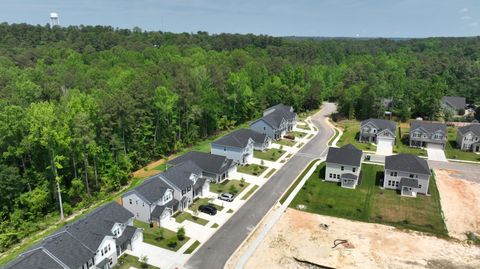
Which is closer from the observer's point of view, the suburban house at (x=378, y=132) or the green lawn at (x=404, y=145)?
the green lawn at (x=404, y=145)

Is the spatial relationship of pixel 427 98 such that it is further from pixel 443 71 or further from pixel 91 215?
pixel 91 215

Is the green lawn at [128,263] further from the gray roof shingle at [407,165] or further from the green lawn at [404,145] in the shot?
the green lawn at [404,145]

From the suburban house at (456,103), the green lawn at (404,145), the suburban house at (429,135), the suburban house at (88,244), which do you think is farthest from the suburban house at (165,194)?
the suburban house at (456,103)

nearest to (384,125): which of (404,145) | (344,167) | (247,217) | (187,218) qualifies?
(404,145)

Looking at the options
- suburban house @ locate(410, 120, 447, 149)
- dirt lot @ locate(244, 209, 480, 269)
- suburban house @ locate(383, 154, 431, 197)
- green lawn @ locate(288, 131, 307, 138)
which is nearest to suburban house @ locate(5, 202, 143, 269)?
dirt lot @ locate(244, 209, 480, 269)

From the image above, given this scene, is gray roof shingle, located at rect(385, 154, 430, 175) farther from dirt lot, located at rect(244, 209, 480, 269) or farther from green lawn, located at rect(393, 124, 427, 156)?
green lawn, located at rect(393, 124, 427, 156)

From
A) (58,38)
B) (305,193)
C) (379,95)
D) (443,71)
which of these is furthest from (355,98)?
(58,38)

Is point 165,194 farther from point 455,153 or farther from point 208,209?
point 455,153
